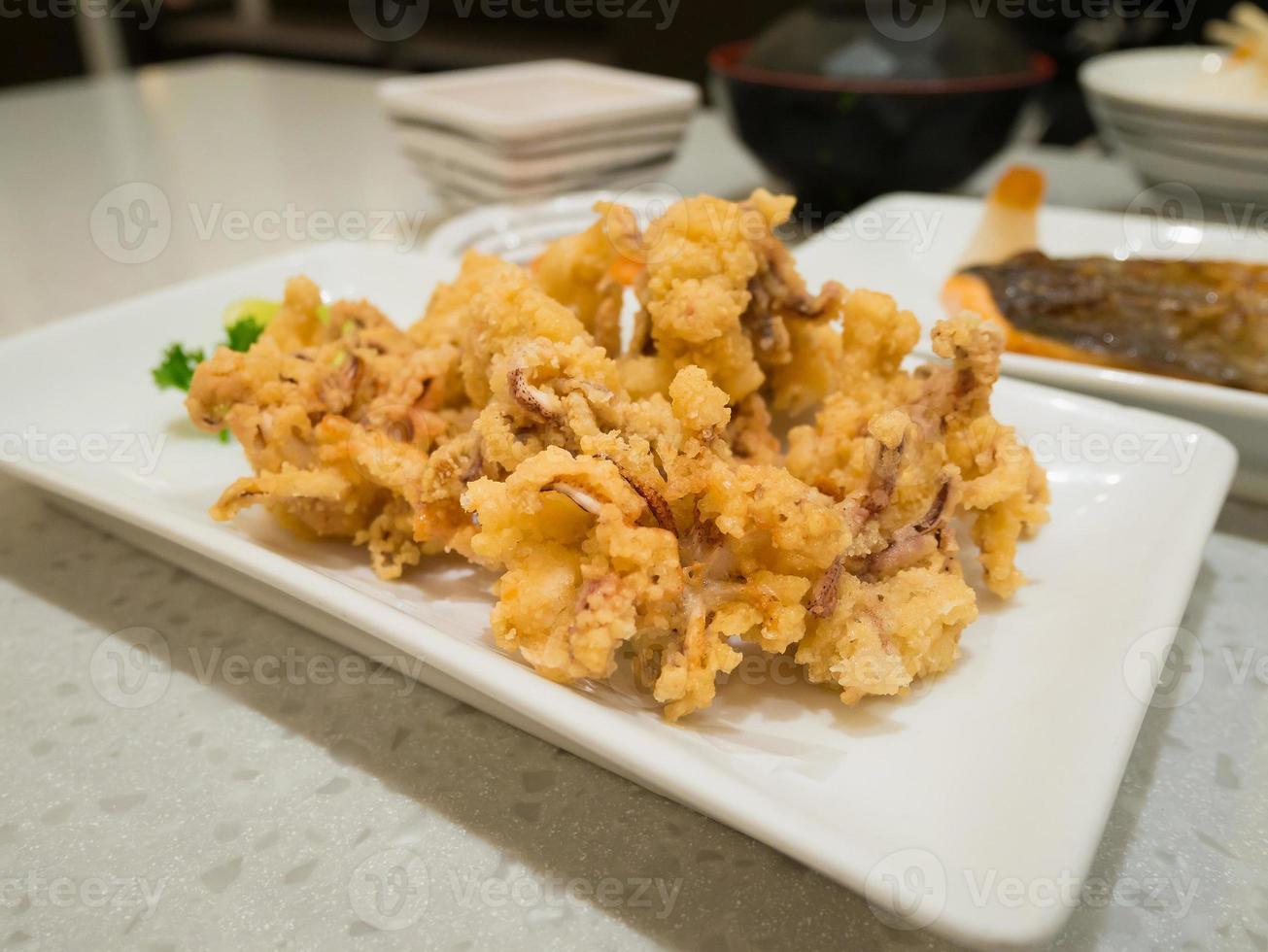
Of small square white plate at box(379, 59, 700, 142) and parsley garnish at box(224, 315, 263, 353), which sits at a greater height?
small square white plate at box(379, 59, 700, 142)

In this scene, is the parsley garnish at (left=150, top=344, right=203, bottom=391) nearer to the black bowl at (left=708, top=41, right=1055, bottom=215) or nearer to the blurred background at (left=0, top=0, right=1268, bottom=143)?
the black bowl at (left=708, top=41, right=1055, bottom=215)

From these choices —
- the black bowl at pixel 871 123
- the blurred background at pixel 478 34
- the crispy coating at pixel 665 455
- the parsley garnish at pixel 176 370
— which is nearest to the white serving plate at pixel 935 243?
the black bowl at pixel 871 123

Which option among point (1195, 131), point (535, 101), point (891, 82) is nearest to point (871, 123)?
point (891, 82)

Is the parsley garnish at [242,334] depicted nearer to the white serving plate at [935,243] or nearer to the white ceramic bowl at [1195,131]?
the white serving plate at [935,243]

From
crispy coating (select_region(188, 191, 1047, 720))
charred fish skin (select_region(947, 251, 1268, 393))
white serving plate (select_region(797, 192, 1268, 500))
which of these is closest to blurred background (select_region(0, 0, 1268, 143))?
white serving plate (select_region(797, 192, 1268, 500))

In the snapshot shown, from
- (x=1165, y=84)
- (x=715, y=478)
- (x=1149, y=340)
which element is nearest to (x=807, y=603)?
(x=715, y=478)

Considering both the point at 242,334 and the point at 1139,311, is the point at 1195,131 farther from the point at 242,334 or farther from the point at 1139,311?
the point at 242,334
